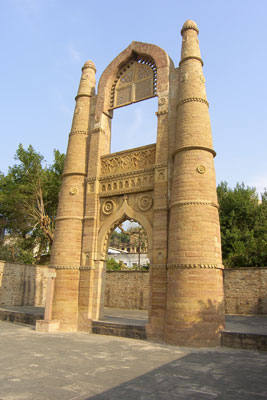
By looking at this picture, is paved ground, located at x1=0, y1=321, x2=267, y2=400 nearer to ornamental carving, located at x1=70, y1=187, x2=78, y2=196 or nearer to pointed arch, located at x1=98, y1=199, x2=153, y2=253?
pointed arch, located at x1=98, y1=199, x2=153, y2=253

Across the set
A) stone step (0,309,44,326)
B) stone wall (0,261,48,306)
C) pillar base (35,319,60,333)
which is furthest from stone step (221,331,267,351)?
stone wall (0,261,48,306)

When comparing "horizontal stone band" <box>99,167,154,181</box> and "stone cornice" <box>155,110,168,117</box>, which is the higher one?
"stone cornice" <box>155,110,168,117</box>

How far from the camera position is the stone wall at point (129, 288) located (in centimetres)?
1680

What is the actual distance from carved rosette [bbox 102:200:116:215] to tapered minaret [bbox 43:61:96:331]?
3.26 ft

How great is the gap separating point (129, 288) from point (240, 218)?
1089cm

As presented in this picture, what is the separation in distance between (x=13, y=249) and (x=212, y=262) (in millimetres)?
22160

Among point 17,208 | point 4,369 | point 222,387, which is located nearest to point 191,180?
point 222,387

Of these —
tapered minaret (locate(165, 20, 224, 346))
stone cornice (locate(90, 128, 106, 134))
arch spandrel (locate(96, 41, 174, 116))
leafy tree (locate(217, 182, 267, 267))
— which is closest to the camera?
tapered minaret (locate(165, 20, 224, 346))

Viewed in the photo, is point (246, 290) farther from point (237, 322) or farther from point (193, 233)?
point (193, 233)

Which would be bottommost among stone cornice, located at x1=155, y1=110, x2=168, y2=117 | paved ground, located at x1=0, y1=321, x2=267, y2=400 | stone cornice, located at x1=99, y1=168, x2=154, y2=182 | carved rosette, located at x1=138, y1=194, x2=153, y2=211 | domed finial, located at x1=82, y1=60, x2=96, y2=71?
paved ground, located at x1=0, y1=321, x2=267, y2=400

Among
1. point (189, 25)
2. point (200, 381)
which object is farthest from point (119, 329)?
point (189, 25)

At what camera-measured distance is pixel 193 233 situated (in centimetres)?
977

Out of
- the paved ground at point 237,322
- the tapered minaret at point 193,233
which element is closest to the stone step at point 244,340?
the tapered minaret at point 193,233

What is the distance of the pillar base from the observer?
11.5 meters
